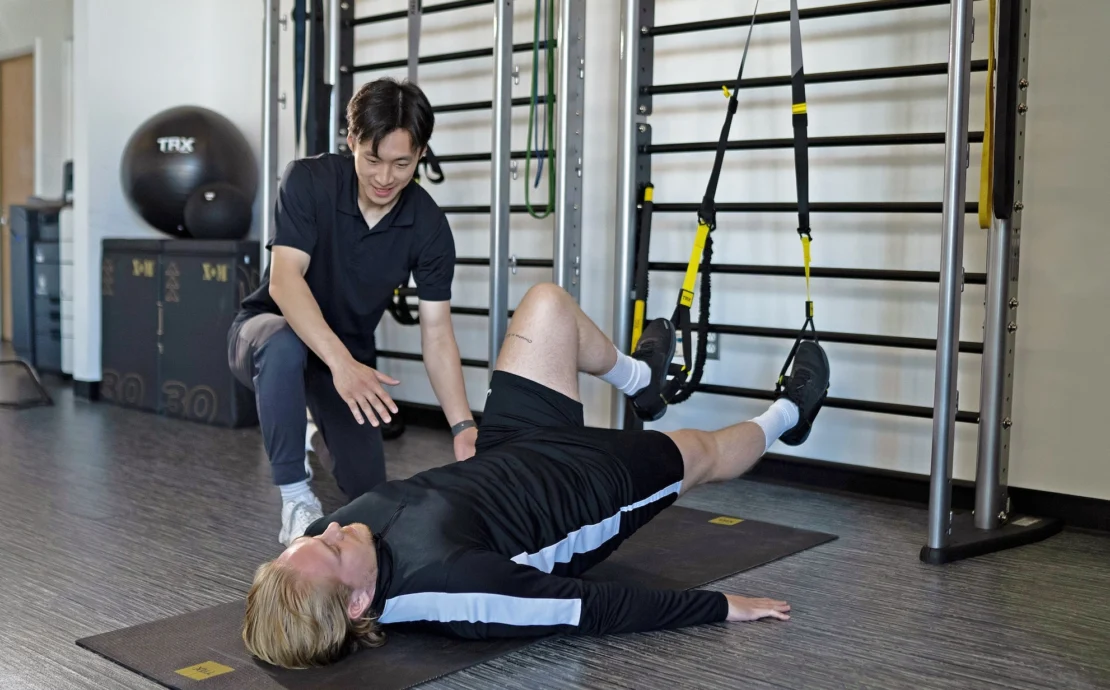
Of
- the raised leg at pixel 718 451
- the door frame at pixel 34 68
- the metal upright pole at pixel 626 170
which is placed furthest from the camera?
the door frame at pixel 34 68

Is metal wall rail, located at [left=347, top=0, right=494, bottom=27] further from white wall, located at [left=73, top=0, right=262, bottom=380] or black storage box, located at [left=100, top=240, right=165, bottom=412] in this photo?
black storage box, located at [left=100, top=240, right=165, bottom=412]

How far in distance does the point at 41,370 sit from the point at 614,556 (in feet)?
15.7

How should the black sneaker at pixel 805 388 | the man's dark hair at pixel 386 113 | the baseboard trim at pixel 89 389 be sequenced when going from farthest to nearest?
the baseboard trim at pixel 89 389 → the black sneaker at pixel 805 388 → the man's dark hair at pixel 386 113

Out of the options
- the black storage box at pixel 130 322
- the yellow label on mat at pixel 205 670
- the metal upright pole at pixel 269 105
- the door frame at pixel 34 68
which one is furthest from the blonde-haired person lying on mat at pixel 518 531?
the door frame at pixel 34 68

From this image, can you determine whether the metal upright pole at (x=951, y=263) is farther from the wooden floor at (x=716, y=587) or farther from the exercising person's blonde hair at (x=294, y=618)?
the exercising person's blonde hair at (x=294, y=618)

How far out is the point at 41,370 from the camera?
6070mm

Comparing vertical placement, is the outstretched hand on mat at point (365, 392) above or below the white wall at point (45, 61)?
below

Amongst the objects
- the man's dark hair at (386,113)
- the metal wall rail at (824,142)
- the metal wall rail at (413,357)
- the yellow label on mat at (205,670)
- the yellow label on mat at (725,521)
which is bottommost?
the yellow label on mat at (205,670)

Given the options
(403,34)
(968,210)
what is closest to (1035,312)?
(968,210)

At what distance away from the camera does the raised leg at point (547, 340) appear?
7.40 feet

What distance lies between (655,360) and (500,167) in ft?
3.69

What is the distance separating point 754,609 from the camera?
6.55 feet

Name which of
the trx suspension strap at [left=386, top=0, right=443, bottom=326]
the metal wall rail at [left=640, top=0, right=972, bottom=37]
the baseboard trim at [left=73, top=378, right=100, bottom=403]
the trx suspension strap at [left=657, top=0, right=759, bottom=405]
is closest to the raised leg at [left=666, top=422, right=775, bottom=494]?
the trx suspension strap at [left=657, top=0, right=759, bottom=405]

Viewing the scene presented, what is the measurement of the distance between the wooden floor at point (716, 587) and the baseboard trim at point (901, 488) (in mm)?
81
